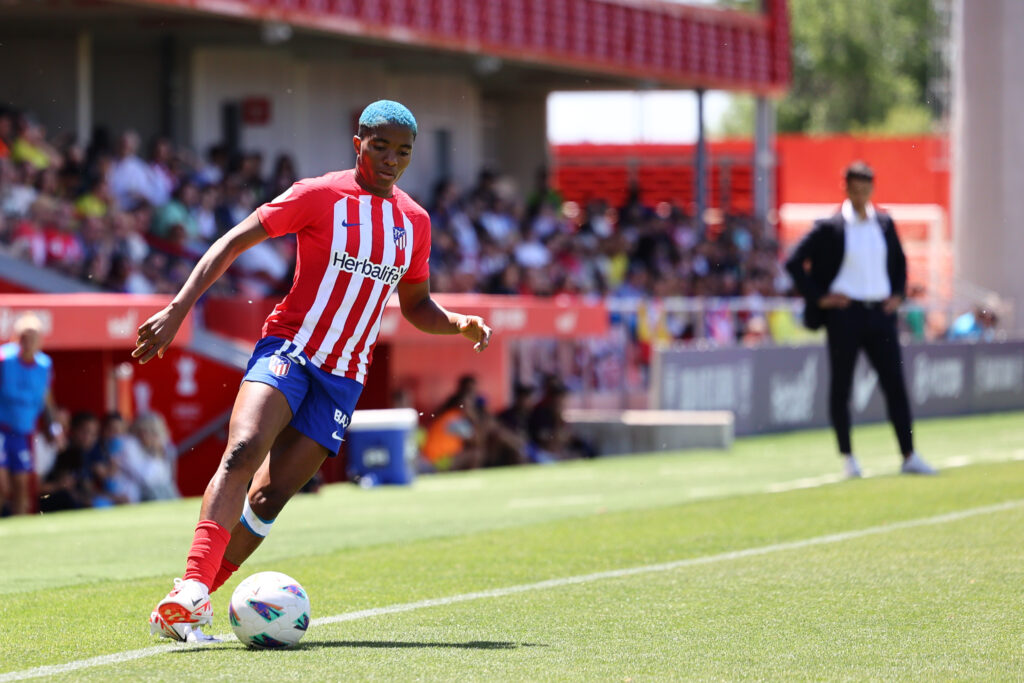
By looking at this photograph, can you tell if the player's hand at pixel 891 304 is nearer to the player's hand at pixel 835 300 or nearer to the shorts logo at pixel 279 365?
the player's hand at pixel 835 300

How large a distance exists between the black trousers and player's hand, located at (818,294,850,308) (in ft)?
0.23

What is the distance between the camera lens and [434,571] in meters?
8.43

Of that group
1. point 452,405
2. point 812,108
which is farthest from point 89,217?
point 812,108

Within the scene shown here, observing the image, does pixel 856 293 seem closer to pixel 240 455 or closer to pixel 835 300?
pixel 835 300

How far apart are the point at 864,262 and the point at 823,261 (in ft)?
1.03

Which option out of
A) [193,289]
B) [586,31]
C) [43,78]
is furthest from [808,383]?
[193,289]

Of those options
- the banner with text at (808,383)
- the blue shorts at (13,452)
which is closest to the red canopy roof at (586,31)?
the banner with text at (808,383)

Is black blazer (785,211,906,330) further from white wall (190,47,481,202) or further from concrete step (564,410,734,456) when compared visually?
white wall (190,47,481,202)

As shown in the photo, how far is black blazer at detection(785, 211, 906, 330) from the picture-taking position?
12.6 metres

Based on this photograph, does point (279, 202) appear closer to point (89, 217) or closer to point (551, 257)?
point (89, 217)

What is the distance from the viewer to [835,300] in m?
12.5

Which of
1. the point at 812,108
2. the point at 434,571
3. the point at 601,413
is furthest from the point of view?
the point at 812,108

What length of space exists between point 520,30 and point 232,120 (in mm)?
4749

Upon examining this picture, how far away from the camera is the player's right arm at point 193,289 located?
5973mm
